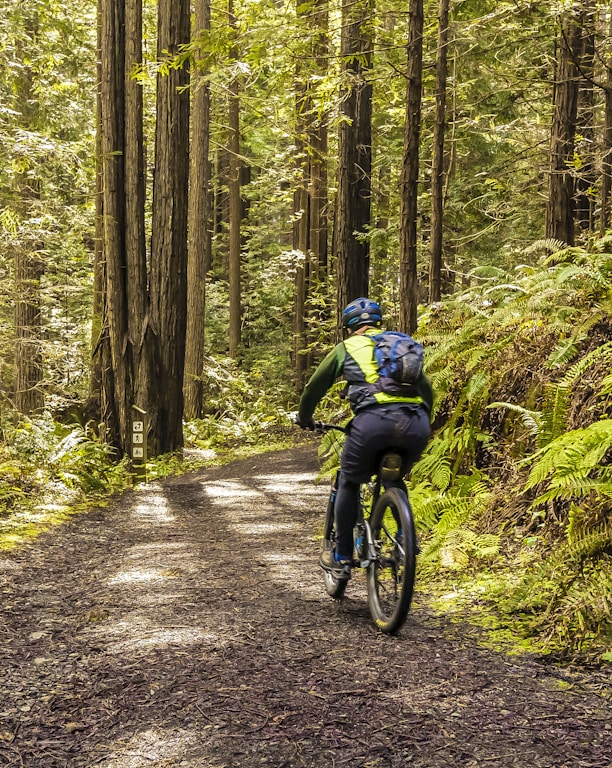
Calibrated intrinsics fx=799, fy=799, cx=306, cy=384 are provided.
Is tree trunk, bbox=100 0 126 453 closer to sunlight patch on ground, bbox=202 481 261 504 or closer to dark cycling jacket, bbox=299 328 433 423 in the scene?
sunlight patch on ground, bbox=202 481 261 504

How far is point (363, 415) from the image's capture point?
5.00 metres

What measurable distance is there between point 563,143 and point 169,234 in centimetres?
659

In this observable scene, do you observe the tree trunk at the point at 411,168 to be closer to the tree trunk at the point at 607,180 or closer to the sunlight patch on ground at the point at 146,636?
the tree trunk at the point at 607,180

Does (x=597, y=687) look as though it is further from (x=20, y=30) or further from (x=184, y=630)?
(x=20, y=30)

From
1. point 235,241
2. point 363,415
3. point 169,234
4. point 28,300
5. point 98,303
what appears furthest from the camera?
point 235,241

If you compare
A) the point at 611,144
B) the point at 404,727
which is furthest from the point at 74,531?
the point at 611,144

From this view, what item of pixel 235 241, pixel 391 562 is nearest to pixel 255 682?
pixel 391 562

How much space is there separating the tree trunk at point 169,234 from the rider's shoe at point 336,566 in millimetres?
8593

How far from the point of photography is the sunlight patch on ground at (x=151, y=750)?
3.24 meters

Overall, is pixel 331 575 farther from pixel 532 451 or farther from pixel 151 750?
pixel 151 750

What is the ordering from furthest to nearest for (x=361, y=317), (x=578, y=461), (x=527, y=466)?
(x=527, y=466) < (x=361, y=317) < (x=578, y=461)

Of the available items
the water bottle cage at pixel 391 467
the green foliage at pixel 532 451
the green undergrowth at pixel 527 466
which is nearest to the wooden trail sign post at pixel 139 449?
the green undergrowth at pixel 527 466

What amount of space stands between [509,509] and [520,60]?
12541 millimetres

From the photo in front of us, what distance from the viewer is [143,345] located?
44.4 ft
